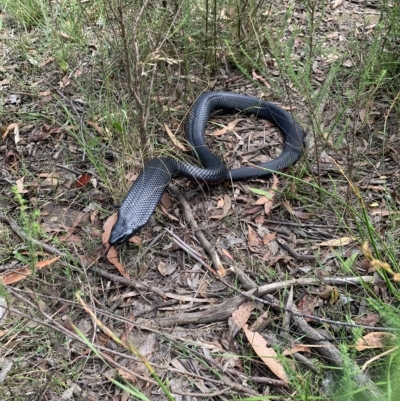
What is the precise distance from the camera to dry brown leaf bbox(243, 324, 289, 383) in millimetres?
2051

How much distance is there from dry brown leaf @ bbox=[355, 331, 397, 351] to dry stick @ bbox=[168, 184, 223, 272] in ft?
2.84

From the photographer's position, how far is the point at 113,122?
9.70 ft

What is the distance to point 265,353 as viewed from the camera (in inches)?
84.2

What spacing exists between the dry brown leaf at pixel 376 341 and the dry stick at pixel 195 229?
0.87 m

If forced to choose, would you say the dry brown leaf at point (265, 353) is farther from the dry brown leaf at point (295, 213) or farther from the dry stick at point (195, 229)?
the dry brown leaf at point (295, 213)

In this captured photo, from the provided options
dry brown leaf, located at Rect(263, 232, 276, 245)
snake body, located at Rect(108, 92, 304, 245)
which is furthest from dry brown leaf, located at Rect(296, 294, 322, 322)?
snake body, located at Rect(108, 92, 304, 245)

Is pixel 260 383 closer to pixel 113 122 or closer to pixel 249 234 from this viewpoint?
pixel 249 234

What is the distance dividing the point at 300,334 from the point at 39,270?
147 cm

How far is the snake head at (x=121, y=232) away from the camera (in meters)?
2.51

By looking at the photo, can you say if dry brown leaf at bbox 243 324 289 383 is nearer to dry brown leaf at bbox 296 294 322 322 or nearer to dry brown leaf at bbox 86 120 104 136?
dry brown leaf at bbox 296 294 322 322

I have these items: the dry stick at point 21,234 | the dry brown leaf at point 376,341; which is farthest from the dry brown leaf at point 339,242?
the dry stick at point 21,234

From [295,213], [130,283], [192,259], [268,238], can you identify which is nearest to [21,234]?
[130,283]

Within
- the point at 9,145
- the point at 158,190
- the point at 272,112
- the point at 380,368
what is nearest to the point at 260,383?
the point at 380,368

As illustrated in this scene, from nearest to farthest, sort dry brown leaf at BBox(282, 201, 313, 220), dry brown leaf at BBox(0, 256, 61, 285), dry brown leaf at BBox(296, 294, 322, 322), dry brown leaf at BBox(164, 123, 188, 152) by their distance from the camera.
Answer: dry brown leaf at BBox(296, 294, 322, 322)
dry brown leaf at BBox(0, 256, 61, 285)
dry brown leaf at BBox(282, 201, 313, 220)
dry brown leaf at BBox(164, 123, 188, 152)
